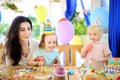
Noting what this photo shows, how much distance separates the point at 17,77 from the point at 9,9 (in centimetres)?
144

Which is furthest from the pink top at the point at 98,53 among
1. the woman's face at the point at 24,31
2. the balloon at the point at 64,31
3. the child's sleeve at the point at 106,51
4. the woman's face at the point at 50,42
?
the woman's face at the point at 24,31

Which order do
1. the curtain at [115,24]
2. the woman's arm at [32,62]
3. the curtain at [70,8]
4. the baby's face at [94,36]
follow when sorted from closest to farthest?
the woman's arm at [32,62]
the baby's face at [94,36]
the curtain at [115,24]
the curtain at [70,8]

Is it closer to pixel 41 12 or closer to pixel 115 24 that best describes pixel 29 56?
pixel 41 12

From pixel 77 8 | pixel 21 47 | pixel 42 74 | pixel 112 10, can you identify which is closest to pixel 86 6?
pixel 77 8

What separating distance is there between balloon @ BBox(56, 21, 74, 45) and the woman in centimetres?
31

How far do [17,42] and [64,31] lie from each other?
1.64 ft

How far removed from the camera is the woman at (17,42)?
199cm

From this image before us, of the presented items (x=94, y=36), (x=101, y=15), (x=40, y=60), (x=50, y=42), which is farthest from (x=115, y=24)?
(x=40, y=60)

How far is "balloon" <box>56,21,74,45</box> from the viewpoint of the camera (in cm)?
205

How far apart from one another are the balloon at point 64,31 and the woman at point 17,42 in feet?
1.00

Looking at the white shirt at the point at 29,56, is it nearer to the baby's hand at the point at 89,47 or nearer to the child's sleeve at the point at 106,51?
the baby's hand at the point at 89,47

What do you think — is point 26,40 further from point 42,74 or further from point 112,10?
point 112,10

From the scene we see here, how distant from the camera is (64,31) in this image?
6.74 feet

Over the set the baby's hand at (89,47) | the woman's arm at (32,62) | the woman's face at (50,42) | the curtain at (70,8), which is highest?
the curtain at (70,8)
